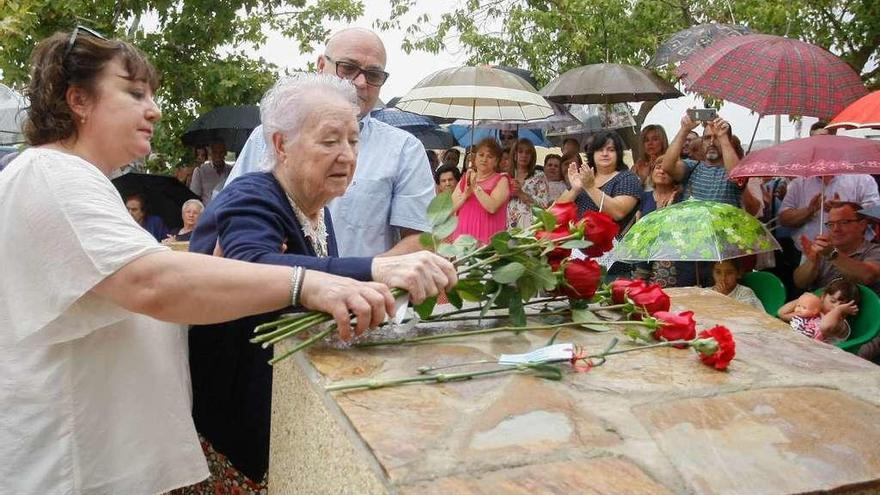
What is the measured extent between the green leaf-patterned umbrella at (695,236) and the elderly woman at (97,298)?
2.96 m

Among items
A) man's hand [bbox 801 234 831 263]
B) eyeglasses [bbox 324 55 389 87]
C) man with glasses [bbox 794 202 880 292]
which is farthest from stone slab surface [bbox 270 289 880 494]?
man's hand [bbox 801 234 831 263]

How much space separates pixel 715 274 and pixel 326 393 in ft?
11.9

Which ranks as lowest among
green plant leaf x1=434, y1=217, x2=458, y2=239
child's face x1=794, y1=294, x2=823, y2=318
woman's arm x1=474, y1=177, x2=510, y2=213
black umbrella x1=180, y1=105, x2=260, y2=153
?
child's face x1=794, y1=294, x2=823, y2=318

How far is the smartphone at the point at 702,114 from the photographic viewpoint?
6.18 m

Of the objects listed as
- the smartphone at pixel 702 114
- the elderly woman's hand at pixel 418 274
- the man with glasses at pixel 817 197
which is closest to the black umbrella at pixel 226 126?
the smartphone at pixel 702 114

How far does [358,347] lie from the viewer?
1.92 metres

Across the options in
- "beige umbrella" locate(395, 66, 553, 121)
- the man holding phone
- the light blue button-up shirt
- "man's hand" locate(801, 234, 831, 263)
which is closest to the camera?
the light blue button-up shirt

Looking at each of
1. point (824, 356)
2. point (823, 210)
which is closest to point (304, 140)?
point (824, 356)

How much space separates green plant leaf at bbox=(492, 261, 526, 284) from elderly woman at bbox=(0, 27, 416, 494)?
36 cm

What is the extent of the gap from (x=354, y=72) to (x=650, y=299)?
1.69 meters

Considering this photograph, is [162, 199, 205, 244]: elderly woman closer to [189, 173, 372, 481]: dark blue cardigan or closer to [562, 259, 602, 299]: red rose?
[189, 173, 372, 481]: dark blue cardigan

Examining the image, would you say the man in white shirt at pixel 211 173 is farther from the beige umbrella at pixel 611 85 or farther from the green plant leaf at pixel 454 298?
the green plant leaf at pixel 454 298

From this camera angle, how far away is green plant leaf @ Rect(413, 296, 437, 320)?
1.90 meters

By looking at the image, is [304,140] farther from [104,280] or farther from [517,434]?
[517,434]
